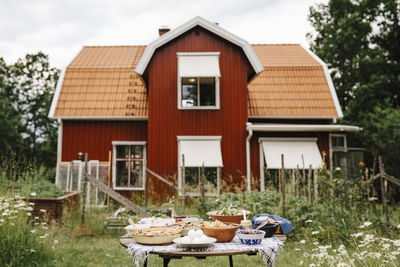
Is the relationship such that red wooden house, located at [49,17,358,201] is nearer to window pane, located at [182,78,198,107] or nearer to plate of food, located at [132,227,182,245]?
window pane, located at [182,78,198,107]

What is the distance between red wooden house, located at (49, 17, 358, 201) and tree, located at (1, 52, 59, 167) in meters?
14.3

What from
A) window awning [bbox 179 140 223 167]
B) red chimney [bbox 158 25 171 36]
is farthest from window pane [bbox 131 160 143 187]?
red chimney [bbox 158 25 171 36]

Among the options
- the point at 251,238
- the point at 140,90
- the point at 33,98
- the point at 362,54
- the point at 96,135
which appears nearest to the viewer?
the point at 251,238

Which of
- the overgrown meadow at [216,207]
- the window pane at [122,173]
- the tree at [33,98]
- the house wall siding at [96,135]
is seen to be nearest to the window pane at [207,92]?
the house wall siding at [96,135]

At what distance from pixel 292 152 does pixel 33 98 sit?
904 inches

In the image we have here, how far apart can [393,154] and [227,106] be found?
22.0 ft

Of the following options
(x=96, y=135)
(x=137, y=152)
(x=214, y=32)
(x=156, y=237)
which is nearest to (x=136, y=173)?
(x=137, y=152)

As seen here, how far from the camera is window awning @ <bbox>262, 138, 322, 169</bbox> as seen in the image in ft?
37.7

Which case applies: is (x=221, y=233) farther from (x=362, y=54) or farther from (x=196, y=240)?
(x=362, y=54)

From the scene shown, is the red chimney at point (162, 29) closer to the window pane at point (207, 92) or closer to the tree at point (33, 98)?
the window pane at point (207, 92)

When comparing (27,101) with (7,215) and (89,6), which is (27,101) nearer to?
(89,6)

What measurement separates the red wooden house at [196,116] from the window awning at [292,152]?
0.04 metres

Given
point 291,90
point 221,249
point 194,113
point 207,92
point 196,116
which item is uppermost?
point 291,90

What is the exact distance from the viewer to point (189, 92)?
39.8ft
